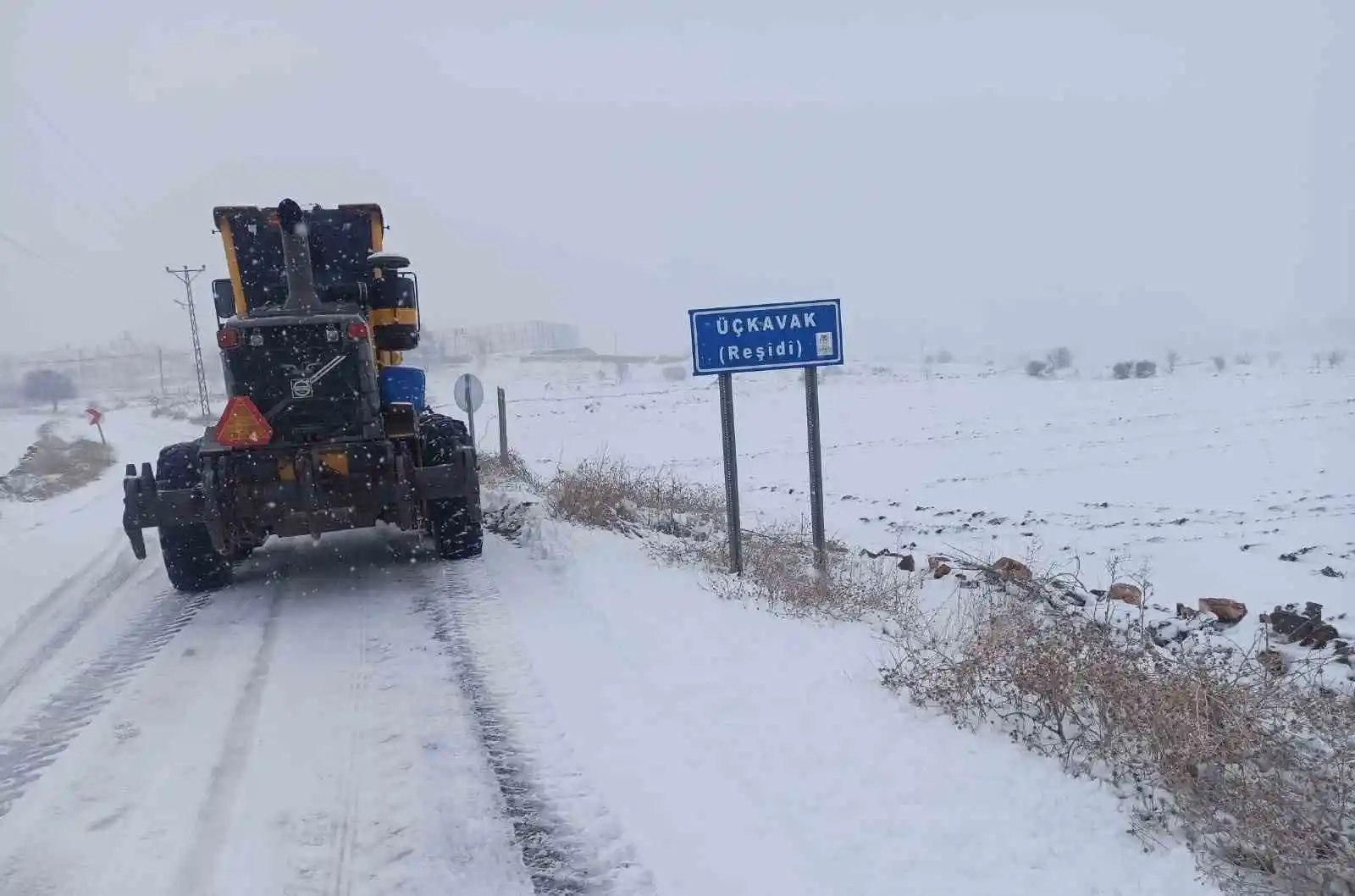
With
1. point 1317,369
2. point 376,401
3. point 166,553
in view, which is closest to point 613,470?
point 376,401

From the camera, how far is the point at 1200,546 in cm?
1038

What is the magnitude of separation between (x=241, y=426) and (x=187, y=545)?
1474 mm

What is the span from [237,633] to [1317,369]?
53.1 m

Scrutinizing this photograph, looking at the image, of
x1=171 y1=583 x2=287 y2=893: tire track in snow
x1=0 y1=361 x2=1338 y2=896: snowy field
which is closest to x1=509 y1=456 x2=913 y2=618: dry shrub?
x1=0 y1=361 x2=1338 y2=896: snowy field

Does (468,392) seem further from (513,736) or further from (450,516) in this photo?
(513,736)

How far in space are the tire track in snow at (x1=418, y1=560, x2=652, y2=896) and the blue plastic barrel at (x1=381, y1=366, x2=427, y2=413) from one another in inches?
152

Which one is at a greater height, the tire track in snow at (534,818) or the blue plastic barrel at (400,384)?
the blue plastic barrel at (400,384)

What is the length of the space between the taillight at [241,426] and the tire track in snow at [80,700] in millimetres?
1555

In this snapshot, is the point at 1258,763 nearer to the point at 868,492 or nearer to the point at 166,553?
the point at 166,553

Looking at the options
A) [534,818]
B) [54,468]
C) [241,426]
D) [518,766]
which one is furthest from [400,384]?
[54,468]

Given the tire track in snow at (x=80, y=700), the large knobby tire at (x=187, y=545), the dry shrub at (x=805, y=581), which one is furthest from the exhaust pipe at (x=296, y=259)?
the dry shrub at (x=805, y=581)

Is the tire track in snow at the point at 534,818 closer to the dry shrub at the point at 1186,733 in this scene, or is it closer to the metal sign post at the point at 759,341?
the dry shrub at the point at 1186,733

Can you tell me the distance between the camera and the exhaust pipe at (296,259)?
8586 mm

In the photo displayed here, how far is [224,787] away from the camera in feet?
14.1
